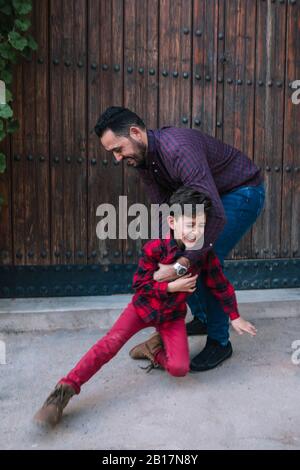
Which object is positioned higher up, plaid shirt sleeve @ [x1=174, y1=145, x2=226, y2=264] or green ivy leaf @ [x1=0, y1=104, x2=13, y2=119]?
green ivy leaf @ [x1=0, y1=104, x2=13, y2=119]

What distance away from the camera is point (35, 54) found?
2.60 meters

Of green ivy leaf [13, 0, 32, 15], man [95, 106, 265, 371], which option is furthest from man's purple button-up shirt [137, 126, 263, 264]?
green ivy leaf [13, 0, 32, 15]

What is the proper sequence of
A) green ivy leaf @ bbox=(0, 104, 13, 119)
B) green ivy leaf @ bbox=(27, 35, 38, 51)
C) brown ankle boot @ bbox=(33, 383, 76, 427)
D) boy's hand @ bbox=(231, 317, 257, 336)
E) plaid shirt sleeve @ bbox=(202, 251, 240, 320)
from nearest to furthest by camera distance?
brown ankle boot @ bbox=(33, 383, 76, 427) < boy's hand @ bbox=(231, 317, 257, 336) < plaid shirt sleeve @ bbox=(202, 251, 240, 320) < green ivy leaf @ bbox=(0, 104, 13, 119) < green ivy leaf @ bbox=(27, 35, 38, 51)

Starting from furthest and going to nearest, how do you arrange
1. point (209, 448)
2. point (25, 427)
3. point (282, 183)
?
point (282, 183) < point (25, 427) < point (209, 448)

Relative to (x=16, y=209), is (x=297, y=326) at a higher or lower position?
lower

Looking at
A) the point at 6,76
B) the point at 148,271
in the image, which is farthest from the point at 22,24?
the point at 148,271

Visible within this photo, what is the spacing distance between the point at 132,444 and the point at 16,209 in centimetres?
145

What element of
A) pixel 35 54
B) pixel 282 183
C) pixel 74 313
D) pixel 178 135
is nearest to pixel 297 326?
pixel 282 183

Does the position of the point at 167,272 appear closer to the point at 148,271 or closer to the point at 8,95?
the point at 148,271

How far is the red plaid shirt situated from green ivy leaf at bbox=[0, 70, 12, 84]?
1.02m

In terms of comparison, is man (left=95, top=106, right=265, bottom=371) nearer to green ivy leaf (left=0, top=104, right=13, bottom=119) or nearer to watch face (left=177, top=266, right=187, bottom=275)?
watch face (left=177, top=266, right=187, bottom=275)

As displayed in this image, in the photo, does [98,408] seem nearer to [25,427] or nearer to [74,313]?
[25,427]

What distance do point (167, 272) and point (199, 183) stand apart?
0.35 metres

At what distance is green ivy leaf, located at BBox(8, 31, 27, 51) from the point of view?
231 centimetres
